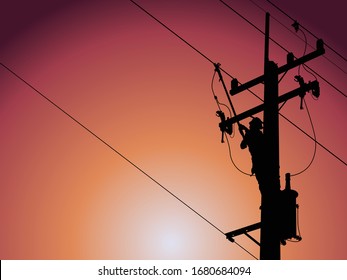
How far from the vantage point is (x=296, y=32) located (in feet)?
42.5

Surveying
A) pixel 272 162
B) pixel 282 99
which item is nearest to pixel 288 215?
pixel 272 162

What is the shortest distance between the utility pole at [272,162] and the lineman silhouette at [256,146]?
8 centimetres

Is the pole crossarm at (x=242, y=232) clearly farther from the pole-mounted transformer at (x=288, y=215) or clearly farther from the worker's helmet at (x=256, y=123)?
the worker's helmet at (x=256, y=123)

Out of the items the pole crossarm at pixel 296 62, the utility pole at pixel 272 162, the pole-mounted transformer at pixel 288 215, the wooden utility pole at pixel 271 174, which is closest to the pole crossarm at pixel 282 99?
the utility pole at pixel 272 162

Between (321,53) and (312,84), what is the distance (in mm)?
604

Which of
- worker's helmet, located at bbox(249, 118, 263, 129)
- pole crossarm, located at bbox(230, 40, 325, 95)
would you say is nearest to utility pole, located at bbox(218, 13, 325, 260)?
pole crossarm, located at bbox(230, 40, 325, 95)

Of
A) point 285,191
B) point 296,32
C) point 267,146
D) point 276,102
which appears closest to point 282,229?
point 285,191

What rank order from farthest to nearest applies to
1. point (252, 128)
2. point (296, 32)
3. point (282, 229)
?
point (296, 32)
point (252, 128)
point (282, 229)

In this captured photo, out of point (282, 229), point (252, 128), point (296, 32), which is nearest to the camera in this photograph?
point (282, 229)

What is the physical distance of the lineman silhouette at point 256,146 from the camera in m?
10.3

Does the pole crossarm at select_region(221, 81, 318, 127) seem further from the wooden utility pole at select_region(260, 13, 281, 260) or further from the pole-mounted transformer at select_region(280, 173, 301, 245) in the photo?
the pole-mounted transformer at select_region(280, 173, 301, 245)

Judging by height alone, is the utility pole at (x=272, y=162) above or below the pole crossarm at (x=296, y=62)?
below

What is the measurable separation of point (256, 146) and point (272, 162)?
0.43m
